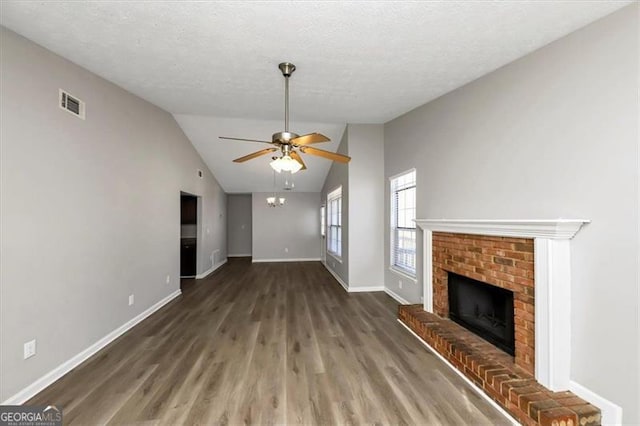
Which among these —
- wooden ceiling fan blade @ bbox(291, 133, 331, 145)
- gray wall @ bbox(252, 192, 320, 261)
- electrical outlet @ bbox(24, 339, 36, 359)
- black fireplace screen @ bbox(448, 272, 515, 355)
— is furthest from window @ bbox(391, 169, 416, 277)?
gray wall @ bbox(252, 192, 320, 261)

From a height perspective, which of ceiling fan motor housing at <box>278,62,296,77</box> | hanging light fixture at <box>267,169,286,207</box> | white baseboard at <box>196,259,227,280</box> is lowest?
white baseboard at <box>196,259,227,280</box>

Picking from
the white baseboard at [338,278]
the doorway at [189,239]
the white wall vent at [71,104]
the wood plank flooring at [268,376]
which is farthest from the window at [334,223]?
the white wall vent at [71,104]

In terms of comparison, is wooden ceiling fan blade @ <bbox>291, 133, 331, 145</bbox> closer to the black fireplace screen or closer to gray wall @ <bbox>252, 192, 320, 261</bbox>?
the black fireplace screen

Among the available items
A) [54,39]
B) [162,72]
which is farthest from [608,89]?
[54,39]

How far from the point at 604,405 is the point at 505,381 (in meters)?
0.57

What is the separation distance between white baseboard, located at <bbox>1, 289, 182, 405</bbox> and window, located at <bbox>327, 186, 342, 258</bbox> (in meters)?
4.18

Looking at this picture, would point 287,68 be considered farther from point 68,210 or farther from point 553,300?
point 553,300

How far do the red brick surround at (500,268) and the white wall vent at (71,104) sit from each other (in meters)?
4.26

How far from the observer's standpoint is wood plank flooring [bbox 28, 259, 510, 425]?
2.02 m

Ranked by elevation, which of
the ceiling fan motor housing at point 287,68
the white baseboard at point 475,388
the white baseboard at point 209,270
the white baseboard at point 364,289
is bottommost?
the white baseboard at point 209,270

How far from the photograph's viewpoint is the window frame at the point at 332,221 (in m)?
6.48

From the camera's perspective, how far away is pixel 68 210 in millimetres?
2643

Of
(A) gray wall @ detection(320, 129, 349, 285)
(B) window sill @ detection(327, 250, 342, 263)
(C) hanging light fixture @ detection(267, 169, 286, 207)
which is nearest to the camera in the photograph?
(A) gray wall @ detection(320, 129, 349, 285)

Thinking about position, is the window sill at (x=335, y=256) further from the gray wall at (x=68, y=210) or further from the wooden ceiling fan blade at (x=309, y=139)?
the wooden ceiling fan blade at (x=309, y=139)
